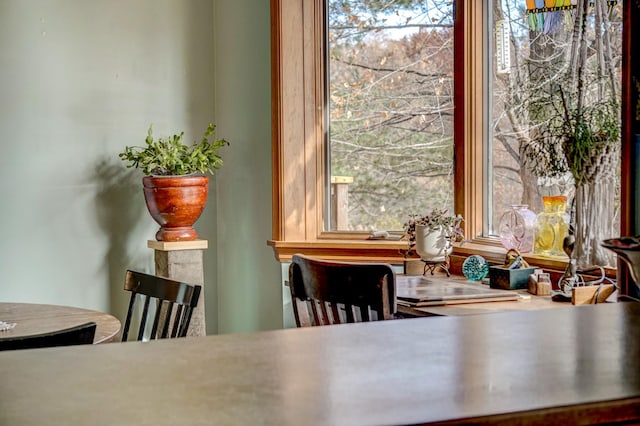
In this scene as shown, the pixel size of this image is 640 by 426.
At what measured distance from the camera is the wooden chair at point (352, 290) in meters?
2.00

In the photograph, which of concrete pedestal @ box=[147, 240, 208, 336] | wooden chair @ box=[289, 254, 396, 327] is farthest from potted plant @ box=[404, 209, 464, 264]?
concrete pedestal @ box=[147, 240, 208, 336]

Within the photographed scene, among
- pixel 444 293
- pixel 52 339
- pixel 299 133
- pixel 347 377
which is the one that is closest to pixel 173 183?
pixel 299 133

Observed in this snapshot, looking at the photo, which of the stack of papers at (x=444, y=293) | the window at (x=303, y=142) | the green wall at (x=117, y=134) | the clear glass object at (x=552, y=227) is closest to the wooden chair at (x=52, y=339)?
the stack of papers at (x=444, y=293)

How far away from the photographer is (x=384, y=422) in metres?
0.60

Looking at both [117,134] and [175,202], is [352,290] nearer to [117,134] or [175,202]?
[175,202]

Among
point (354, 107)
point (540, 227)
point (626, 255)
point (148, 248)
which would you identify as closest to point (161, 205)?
point (148, 248)

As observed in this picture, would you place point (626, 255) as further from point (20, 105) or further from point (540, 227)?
point (20, 105)

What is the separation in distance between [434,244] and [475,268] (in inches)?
8.0

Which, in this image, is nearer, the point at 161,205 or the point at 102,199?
the point at 161,205

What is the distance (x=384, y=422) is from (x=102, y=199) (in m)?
3.71

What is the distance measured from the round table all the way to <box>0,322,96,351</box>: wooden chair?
67 centimetres

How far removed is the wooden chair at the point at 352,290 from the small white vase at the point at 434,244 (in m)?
1.00

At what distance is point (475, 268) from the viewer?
287cm

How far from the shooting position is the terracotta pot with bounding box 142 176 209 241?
149 inches
